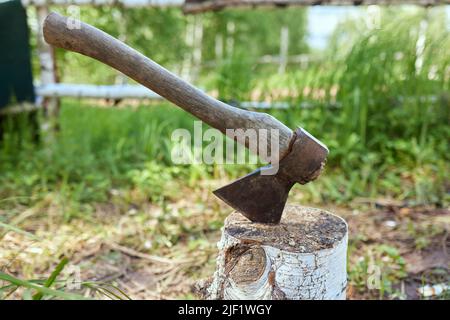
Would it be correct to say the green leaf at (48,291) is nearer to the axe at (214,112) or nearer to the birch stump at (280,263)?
the birch stump at (280,263)

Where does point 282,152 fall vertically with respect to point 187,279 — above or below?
above

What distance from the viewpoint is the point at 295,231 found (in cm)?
172

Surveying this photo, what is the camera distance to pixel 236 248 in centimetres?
166

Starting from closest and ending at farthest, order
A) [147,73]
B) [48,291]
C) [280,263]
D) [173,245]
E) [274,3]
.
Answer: [48,291], [280,263], [147,73], [173,245], [274,3]

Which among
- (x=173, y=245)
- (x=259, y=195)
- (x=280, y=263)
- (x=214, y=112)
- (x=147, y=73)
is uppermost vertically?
(x=147, y=73)

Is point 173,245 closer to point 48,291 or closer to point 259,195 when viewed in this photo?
point 259,195

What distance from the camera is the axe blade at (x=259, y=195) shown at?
1739mm

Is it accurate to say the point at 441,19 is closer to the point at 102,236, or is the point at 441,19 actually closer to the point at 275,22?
the point at 102,236

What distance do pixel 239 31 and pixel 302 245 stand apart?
67.8 feet

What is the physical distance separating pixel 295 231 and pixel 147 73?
0.78 m

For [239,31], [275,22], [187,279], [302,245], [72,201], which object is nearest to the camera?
[302,245]

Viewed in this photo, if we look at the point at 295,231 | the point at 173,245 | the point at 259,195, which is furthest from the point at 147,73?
the point at 173,245

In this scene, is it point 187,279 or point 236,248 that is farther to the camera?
point 187,279

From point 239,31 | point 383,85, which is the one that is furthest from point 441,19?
point 239,31
